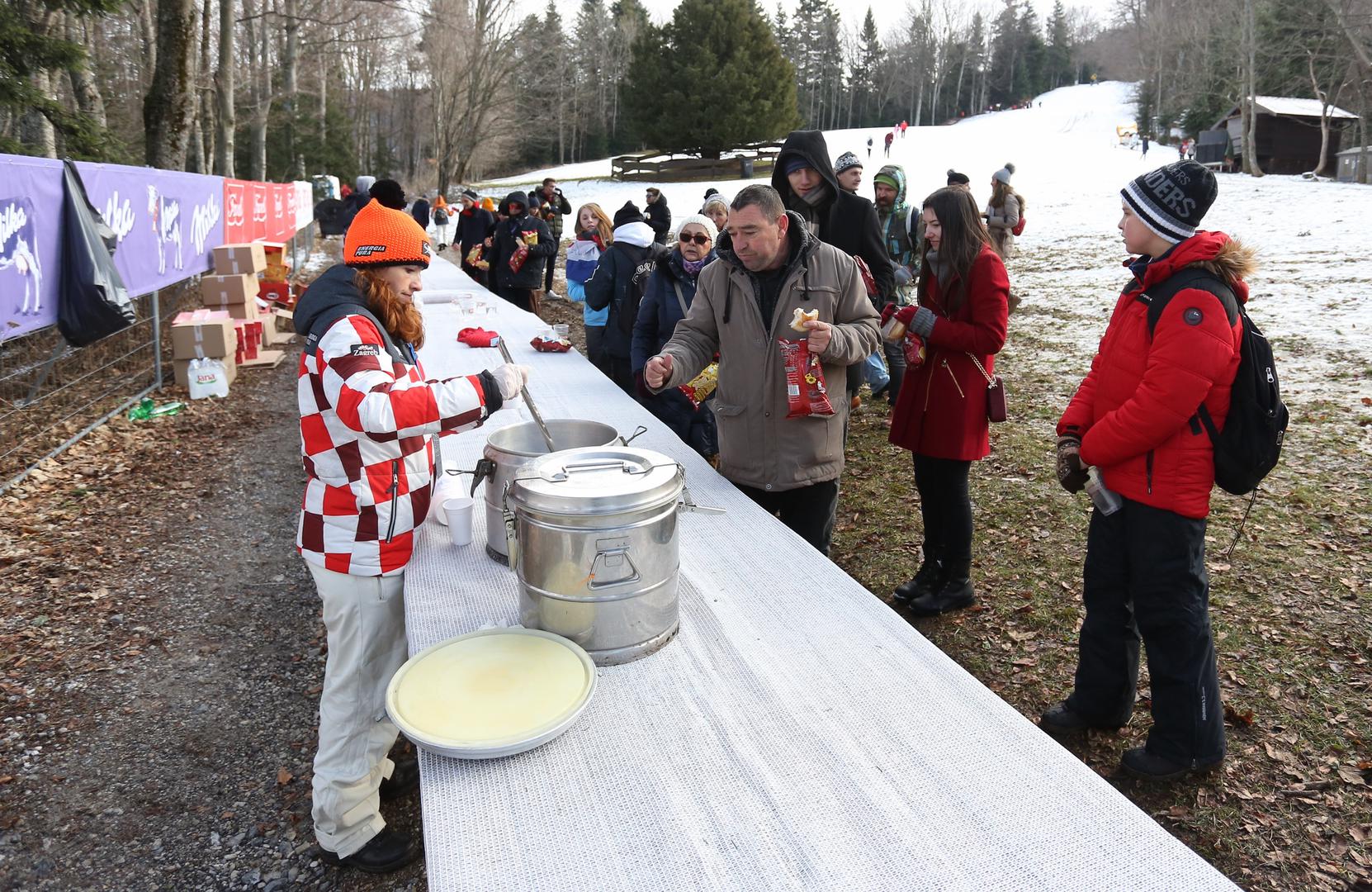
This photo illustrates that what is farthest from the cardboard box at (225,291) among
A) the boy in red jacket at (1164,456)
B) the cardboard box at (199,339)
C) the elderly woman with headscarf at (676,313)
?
the boy in red jacket at (1164,456)

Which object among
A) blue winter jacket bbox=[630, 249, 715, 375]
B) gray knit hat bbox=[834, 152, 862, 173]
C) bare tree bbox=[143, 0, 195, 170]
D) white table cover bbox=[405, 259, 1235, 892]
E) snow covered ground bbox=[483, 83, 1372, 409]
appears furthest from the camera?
bare tree bbox=[143, 0, 195, 170]

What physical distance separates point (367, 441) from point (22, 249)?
4.10 m

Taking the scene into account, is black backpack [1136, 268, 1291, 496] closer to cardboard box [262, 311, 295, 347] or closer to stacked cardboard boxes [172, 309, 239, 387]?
stacked cardboard boxes [172, 309, 239, 387]

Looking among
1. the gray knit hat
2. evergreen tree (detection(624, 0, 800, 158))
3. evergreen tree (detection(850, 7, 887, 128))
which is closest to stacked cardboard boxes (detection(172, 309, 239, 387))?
the gray knit hat

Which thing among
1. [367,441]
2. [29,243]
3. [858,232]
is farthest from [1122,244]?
[367,441]

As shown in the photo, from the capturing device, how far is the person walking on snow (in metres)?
1.90

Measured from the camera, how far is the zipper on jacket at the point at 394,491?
212 cm

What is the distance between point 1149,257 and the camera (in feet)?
8.32

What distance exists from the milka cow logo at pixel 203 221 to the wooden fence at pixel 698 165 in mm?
29242

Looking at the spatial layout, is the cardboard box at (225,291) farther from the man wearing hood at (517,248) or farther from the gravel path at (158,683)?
the gravel path at (158,683)

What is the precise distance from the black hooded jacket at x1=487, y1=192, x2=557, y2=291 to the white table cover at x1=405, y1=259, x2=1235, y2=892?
7186mm

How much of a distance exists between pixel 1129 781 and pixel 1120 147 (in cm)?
4380

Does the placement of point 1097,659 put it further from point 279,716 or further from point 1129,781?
point 279,716

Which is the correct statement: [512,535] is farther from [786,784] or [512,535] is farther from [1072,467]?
[1072,467]
